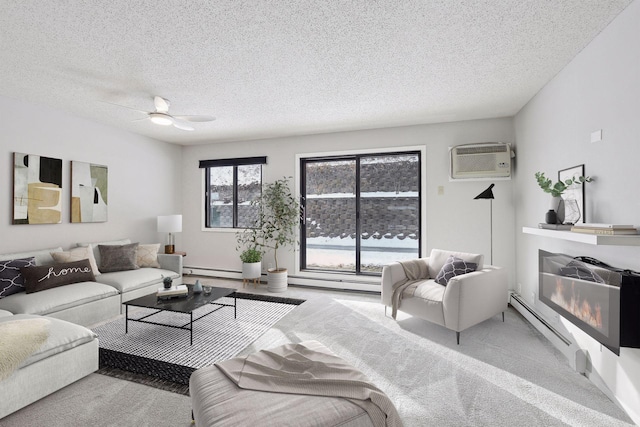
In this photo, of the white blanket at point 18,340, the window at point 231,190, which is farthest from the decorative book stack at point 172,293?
the window at point 231,190

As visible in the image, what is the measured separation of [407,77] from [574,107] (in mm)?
1455

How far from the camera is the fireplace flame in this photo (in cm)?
209

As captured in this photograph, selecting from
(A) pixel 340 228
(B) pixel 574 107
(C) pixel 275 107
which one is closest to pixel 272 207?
(A) pixel 340 228

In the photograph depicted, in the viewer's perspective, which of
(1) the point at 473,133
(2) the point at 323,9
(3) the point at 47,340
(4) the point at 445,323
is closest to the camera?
(2) the point at 323,9

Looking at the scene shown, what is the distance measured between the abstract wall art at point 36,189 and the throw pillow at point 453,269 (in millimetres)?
4956

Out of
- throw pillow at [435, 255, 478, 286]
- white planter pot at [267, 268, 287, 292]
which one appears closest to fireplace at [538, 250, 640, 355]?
throw pillow at [435, 255, 478, 286]

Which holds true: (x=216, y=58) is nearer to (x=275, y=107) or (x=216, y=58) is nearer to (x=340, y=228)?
(x=275, y=107)

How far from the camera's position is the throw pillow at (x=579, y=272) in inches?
84.8

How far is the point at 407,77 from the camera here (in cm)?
301

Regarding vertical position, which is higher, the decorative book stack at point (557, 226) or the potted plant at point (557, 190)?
the potted plant at point (557, 190)

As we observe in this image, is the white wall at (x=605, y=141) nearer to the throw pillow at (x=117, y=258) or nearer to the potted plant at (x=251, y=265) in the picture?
the potted plant at (x=251, y=265)

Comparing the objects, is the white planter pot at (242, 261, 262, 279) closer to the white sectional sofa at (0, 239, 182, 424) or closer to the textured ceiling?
Answer: the white sectional sofa at (0, 239, 182, 424)

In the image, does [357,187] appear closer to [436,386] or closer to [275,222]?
[275,222]

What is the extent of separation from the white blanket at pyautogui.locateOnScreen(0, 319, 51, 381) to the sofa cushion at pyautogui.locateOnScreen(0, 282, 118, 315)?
0.65m
